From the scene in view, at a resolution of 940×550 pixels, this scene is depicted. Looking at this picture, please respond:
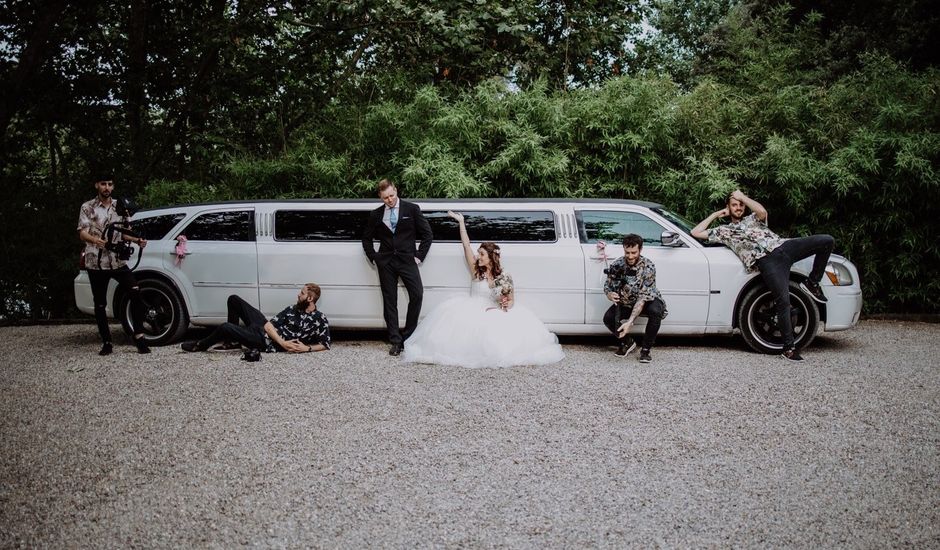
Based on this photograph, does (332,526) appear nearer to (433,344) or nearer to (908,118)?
(433,344)

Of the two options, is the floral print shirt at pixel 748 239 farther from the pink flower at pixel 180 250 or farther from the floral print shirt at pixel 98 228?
the floral print shirt at pixel 98 228

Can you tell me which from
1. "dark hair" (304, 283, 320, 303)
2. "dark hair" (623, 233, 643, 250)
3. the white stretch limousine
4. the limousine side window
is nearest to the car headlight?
the white stretch limousine

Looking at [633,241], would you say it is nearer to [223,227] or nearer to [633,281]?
[633,281]

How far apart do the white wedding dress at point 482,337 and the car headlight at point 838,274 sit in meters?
2.89

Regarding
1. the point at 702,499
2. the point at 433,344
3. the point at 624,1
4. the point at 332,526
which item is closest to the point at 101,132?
the point at 433,344

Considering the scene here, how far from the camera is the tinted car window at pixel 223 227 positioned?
7.69m

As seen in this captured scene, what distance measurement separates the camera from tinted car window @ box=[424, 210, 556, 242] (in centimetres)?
736

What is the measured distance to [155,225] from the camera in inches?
309

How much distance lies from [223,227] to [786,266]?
20.1 feet

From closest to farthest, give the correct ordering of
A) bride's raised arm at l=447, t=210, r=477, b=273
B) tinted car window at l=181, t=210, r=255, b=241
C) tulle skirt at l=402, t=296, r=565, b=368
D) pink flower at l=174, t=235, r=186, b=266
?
tulle skirt at l=402, t=296, r=565, b=368 < bride's raised arm at l=447, t=210, r=477, b=273 < pink flower at l=174, t=235, r=186, b=266 < tinted car window at l=181, t=210, r=255, b=241

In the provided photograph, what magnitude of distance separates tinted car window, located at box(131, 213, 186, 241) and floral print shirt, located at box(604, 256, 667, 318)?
4.99 metres

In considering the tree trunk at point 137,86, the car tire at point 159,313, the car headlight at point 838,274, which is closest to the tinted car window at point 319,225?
the car tire at point 159,313

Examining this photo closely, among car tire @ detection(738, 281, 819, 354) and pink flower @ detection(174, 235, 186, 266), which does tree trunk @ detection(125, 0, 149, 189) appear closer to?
pink flower @ detection(174, 235, 186, 266)

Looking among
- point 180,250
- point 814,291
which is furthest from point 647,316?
point 180,250
